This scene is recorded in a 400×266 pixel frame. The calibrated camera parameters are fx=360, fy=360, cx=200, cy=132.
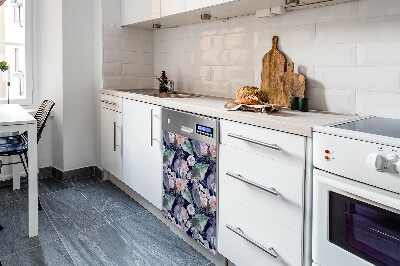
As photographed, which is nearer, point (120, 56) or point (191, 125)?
point (191, 125)

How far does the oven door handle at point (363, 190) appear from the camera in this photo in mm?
1203

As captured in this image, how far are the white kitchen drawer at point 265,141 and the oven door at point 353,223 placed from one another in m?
0.14

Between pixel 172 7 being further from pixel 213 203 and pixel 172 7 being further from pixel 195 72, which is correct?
pixel 213 203

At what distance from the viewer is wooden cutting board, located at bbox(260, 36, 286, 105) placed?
2334mm

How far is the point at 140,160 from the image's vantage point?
2.93m

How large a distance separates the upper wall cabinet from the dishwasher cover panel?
903 mm

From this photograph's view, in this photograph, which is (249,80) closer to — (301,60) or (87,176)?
(301,60)

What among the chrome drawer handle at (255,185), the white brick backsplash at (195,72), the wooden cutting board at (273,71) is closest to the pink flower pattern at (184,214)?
the chrome drawer handle at (255,185)

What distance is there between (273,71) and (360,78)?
0.60m

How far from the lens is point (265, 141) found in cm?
170

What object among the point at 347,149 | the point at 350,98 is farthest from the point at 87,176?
the point at 347,149

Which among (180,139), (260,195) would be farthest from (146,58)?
(260,195)

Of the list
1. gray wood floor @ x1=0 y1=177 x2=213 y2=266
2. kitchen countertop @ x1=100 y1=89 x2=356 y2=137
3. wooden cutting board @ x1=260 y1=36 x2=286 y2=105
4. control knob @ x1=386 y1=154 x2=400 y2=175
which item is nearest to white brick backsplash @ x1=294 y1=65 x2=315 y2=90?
wooden cutting board @ x1=260 y1=36 x2=286 y2=105

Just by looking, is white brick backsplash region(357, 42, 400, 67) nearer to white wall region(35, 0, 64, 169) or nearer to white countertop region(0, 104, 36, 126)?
white countertop region(0, 104, 36, 126)
